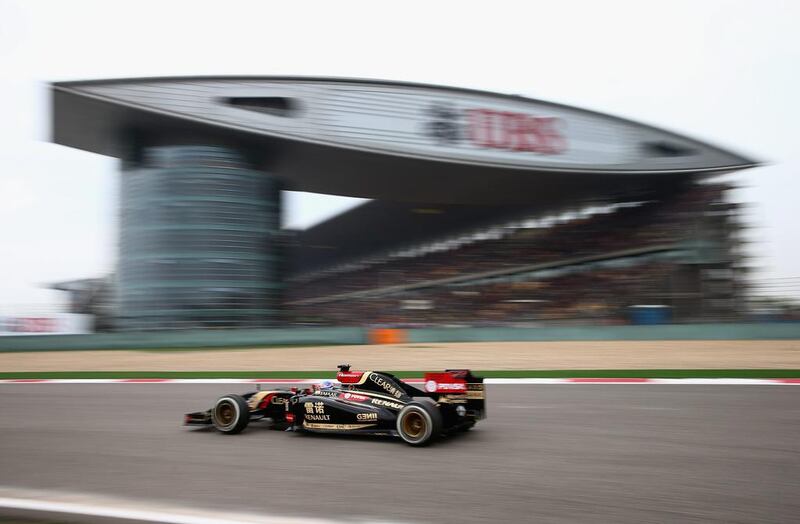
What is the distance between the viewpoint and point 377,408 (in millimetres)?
5844

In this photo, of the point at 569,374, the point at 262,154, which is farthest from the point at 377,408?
the point at 262,154

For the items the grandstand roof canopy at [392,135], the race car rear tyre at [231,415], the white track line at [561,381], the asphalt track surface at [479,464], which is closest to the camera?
the asphalt track surface at [479,464]

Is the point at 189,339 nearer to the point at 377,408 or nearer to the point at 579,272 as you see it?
the point at 579,272

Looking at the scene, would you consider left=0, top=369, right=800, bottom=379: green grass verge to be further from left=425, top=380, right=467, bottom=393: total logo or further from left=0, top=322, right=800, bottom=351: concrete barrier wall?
left=0, top=322, right=800, bottom=351: concrete barrier wall

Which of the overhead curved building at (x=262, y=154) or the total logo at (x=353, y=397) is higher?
the overhead curved building at (x=262, y=154)

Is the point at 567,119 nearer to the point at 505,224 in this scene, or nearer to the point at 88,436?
the point at 505,224

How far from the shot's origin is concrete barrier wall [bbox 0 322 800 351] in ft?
63.5

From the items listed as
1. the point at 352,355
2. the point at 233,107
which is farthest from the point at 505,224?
the point at 352,355

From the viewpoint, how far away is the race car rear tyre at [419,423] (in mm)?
5441

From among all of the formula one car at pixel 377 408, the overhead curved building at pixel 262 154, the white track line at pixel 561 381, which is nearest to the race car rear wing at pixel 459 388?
the formula one car at pixel 377 408

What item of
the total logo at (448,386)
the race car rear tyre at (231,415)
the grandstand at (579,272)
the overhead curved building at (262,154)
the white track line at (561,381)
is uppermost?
the overhead curved building at (262,154)

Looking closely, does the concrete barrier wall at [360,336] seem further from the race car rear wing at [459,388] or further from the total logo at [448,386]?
the total logo at [448,386]

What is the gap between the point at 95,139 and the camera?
2767 centimetres

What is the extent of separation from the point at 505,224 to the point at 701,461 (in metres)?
29.5
